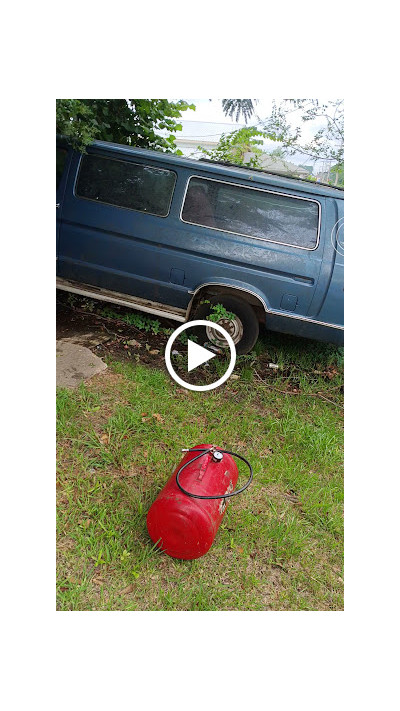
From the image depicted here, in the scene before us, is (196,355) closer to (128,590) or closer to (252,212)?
(252,212)

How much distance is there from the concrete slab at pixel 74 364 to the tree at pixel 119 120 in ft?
3.77

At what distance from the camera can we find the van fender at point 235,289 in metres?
2.43

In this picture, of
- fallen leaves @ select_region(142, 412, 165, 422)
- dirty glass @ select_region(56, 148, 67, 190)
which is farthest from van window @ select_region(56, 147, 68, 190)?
fallen leaves @ select_region(142, 412, 165, 422)

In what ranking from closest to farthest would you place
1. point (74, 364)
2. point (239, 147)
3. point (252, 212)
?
point (74, 364)
point (252, 212)
point (239, 147)

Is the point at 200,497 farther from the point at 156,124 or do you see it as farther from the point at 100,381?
the point at 156,124

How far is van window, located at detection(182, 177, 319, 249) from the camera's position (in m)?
2.54

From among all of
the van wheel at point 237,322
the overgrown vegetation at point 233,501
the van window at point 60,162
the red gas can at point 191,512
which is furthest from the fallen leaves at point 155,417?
the van window at point 60,162

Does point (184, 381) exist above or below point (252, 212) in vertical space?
below

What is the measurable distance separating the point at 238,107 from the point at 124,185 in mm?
940

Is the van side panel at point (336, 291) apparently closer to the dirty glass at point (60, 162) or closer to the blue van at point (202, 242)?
the blue van at point (202, 242)

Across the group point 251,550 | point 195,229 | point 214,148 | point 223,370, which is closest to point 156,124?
point 214,148

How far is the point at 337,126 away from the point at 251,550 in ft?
7.03

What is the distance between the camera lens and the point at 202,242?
2537mm

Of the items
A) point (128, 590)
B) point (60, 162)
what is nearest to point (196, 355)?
point (128, 590)
